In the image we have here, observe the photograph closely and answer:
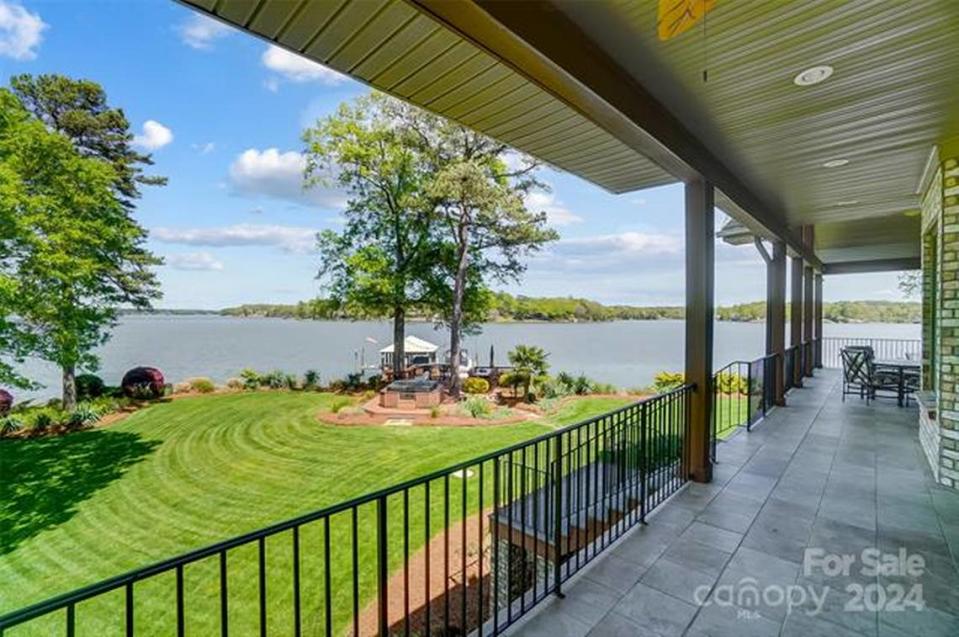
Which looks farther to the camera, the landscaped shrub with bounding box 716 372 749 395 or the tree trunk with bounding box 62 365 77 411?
the tree trunk with bounding box 62 365 77 411

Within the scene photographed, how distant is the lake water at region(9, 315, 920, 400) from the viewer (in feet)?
49.8

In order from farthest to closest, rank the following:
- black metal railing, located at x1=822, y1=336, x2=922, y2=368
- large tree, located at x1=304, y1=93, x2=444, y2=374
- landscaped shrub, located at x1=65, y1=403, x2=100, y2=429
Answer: large tree, located at x1=304, y1=93, x2=444, y2=374
black metal railing, located at x1=822, y1=336, x2=922, y2=368
landscaped shrub, located at x1=65, y1=403, x2=100, y2=429

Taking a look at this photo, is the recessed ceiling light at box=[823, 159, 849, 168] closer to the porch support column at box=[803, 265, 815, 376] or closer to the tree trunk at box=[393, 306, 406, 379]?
Answer: the porch support column at box=[803, 265, 815, 376]

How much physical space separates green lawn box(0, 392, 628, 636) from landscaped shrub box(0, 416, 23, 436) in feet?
3.40

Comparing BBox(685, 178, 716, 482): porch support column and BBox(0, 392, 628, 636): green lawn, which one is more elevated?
BBox(685, 178, 716, 482): porch support column

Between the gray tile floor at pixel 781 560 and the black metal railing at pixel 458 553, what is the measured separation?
234mm

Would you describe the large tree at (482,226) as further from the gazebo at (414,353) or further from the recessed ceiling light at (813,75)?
the recessed ceiling light at (813,75)

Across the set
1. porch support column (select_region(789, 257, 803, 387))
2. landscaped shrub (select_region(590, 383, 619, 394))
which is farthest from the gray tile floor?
landscaped shrub (select_region(590, 383, 619, 394))

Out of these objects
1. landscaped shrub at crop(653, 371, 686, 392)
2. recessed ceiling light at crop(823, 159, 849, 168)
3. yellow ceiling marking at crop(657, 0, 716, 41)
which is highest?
recessed ceiling light at crop(823, 159, 849, 168)

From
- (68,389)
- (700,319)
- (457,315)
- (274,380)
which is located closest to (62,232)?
(68,389)

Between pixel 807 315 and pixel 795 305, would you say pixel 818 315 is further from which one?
pixel 795 305

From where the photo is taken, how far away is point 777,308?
22.5 feet

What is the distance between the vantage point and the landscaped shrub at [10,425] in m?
9.96

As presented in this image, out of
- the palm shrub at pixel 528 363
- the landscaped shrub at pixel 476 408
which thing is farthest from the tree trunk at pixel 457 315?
the landscaped shrub at pixel 476 408
